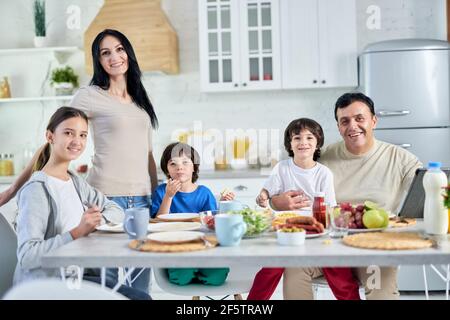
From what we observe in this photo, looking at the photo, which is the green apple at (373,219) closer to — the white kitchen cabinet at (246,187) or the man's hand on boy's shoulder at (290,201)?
the man's hand on boy's shoulder at (290,201)

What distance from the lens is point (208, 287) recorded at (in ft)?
6.57

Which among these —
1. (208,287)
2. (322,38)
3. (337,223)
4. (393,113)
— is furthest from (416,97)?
(337,223)

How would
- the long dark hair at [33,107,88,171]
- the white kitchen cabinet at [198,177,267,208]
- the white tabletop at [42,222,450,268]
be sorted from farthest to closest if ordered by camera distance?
1. the white kitchen cabinet at [198,177,267,208]
2. the long dark hair at [33,107,88,171]
3. the white tabletop at [42,222,450,268]

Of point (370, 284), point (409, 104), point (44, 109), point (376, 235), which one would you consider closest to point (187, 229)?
point (376, 235)

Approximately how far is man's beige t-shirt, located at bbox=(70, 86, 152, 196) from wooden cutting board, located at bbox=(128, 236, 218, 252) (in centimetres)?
85

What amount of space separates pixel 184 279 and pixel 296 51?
215 centimetres

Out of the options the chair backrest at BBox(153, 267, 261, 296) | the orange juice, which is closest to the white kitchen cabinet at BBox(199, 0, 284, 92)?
the orange juice

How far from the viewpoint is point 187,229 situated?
1653mm

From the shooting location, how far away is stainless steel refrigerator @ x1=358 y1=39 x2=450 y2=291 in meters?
3.40

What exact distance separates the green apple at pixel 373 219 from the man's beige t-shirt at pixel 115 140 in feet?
3.43

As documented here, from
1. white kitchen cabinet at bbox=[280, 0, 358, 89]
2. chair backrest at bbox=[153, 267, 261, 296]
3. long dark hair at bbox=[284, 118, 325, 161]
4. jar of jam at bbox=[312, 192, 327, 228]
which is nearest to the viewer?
jar of jam at bbox=[312, 192, 327, 228]

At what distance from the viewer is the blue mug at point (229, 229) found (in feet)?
4.60

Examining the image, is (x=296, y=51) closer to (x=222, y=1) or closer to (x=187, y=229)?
(x=222, y=1)

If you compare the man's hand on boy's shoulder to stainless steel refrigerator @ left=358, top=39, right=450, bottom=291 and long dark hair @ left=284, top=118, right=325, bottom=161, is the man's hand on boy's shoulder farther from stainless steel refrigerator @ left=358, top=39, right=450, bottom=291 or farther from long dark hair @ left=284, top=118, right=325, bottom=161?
stainless steel refrigerator @ left=358, top=39, right=450, bottom=291
